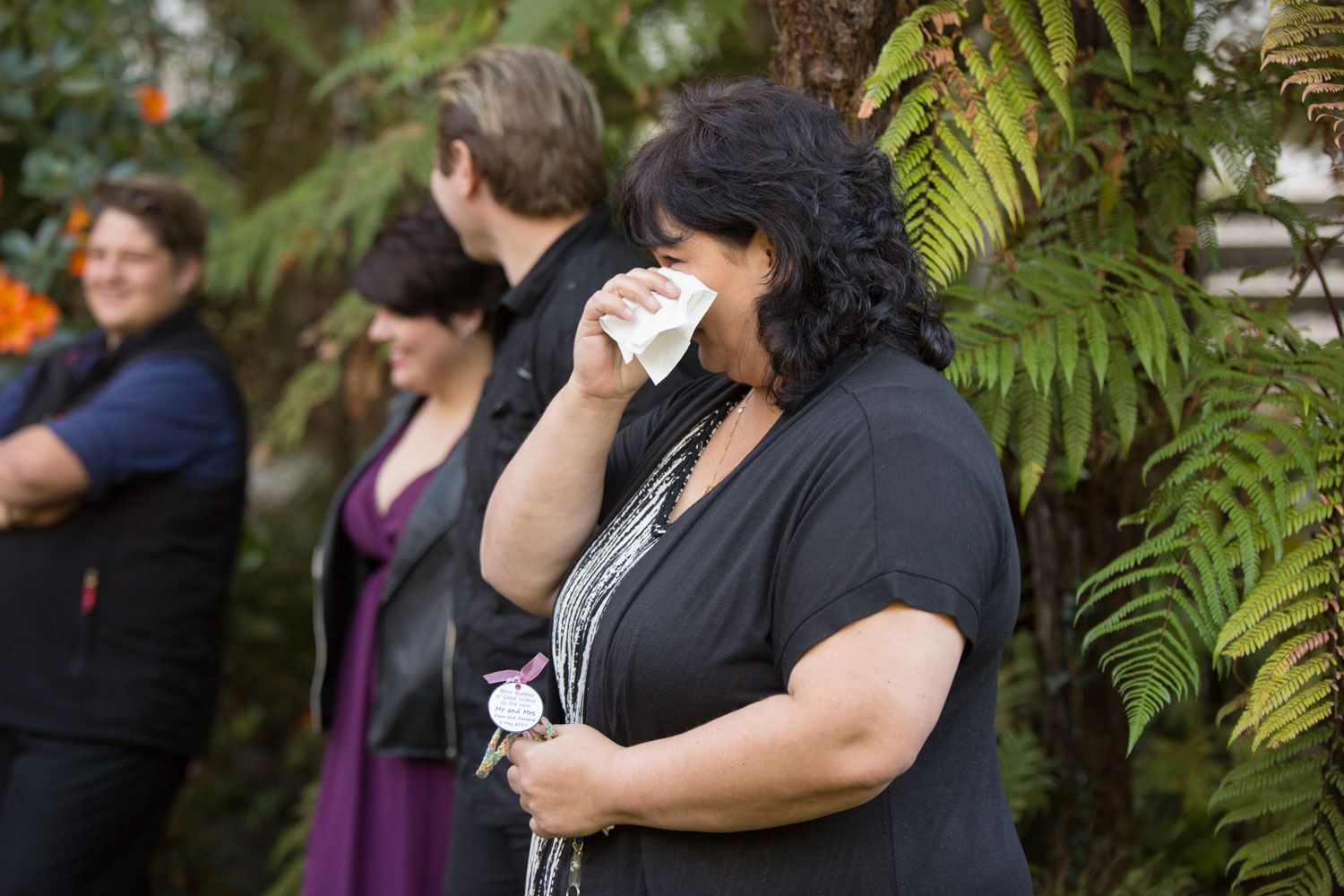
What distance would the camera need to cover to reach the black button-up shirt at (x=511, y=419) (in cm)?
193

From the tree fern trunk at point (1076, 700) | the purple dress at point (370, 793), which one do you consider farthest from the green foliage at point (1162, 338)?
the purple dress at point (370, 793)

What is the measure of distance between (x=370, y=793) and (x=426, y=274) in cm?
129

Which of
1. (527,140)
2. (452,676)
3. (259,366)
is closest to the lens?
(527,140)

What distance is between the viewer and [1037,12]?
181 centimetres

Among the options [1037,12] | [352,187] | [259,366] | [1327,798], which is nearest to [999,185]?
→ [1037,12]

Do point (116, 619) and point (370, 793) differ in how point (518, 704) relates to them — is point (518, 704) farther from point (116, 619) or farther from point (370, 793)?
point (116, 619)

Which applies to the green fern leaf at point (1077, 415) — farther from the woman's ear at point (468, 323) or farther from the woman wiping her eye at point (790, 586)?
the woman's ear at point (468, 323)

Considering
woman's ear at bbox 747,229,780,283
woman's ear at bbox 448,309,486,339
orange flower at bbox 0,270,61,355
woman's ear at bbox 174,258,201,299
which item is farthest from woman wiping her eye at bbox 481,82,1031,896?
orange flower at bbox 0,270,61,355

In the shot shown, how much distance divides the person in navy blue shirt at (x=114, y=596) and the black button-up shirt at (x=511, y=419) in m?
1.07

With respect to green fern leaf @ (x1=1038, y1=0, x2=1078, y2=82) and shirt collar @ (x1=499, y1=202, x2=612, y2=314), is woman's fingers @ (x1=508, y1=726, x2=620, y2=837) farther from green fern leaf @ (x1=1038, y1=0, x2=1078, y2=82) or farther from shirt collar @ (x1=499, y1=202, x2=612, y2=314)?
green fern leaf @ (x1=1038, y1=0, x2=1078, y2=82)

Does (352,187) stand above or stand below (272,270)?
above

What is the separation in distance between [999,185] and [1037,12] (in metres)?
0.37

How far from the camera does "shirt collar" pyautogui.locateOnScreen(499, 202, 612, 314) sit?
2.01 metres

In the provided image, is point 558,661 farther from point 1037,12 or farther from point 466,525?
point 1037,12
